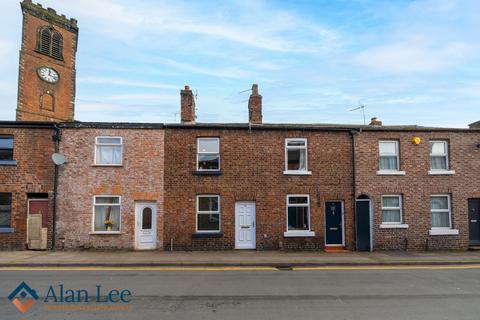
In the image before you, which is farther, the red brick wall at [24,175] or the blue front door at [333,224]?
the blue front door at [333,224]

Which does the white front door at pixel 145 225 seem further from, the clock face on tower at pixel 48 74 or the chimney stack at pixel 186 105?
the clock face on tower at pixel 48 74

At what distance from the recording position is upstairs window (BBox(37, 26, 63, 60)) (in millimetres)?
36625

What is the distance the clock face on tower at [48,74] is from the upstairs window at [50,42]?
1.53 metres

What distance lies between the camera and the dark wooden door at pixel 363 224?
1752 cm

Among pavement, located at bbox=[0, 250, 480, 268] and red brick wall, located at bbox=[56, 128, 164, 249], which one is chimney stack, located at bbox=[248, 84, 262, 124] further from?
pavement, located at bbox=[0, 250, 480, 268]

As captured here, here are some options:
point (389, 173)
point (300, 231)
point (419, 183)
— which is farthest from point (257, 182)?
point (419, 183)

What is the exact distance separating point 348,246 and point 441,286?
7325 mm

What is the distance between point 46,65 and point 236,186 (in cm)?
2903

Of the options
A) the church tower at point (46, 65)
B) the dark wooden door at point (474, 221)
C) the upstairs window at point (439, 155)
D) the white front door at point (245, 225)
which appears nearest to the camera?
the white front door at point (245, 225)

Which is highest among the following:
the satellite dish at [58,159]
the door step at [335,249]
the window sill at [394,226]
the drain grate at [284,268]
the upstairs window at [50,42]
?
the upstairs window at [50,42]

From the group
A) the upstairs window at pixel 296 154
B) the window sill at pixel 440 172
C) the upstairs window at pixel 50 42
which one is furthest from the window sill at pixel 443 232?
the upstairs window at pixel 50 42

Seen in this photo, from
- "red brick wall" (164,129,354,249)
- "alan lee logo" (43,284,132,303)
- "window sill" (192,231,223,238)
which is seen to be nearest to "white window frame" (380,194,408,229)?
"red brick wall" (164,129,354,249)

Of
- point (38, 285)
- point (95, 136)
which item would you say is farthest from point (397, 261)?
point (95, 136)

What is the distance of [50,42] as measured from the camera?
37.5 m
